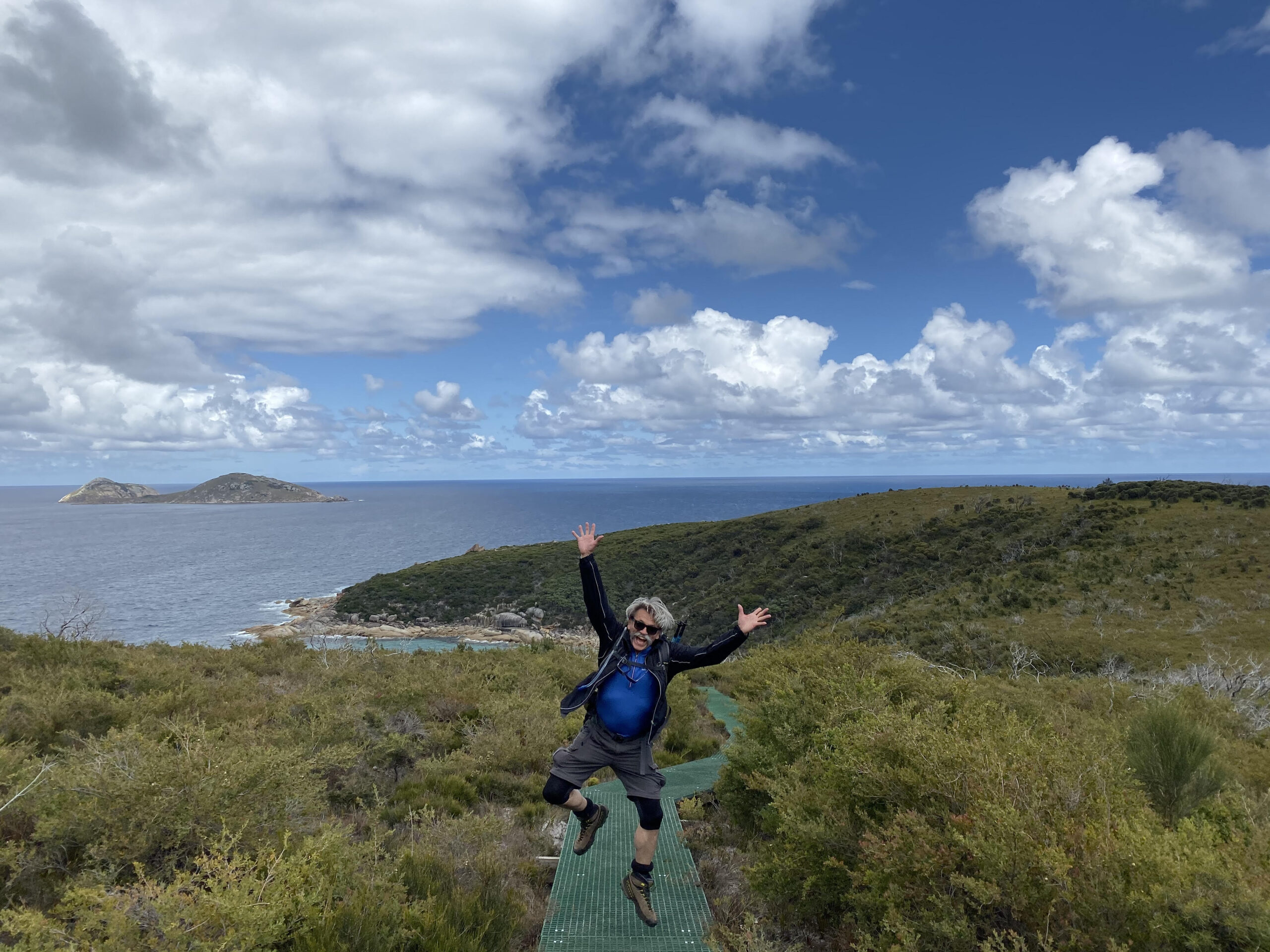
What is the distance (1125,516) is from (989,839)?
48.1 m

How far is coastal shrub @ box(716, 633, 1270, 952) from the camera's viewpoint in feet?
8.62

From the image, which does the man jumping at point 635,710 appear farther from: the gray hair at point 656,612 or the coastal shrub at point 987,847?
the coastal shrub at point 987,847

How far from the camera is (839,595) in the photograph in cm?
4381

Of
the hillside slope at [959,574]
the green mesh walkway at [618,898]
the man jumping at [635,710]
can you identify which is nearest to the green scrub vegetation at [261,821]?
the green mesh walkway at [618,898]

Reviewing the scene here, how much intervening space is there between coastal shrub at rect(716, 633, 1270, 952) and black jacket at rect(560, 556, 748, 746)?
1.04 meters

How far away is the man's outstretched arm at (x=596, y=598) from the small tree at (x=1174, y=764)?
5034 millimetres

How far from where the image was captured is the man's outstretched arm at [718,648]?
4090 mm

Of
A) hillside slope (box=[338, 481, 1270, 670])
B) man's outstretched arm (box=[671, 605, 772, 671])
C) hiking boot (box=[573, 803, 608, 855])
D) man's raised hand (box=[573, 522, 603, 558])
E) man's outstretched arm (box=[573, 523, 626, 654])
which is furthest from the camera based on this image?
hillside slope (box=[338, 481, 1270, 670])

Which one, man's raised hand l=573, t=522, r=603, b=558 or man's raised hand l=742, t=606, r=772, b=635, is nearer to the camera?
man's raised hand l=742, t=606, r=772, b=635

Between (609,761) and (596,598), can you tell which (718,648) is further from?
(609,761)

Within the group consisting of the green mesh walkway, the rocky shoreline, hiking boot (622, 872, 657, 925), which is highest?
hiking boot (622, 872, 657, 925)

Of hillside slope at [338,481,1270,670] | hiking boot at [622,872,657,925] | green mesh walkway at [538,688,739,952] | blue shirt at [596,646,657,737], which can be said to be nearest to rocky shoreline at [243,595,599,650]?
hillside slope at [338,481,1270,670]

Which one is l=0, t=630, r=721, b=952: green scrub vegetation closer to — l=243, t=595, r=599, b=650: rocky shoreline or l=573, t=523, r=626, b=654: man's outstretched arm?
l=573, t=523, r=626, b=654: man's outstretched arm

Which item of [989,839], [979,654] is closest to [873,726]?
[989,839]
